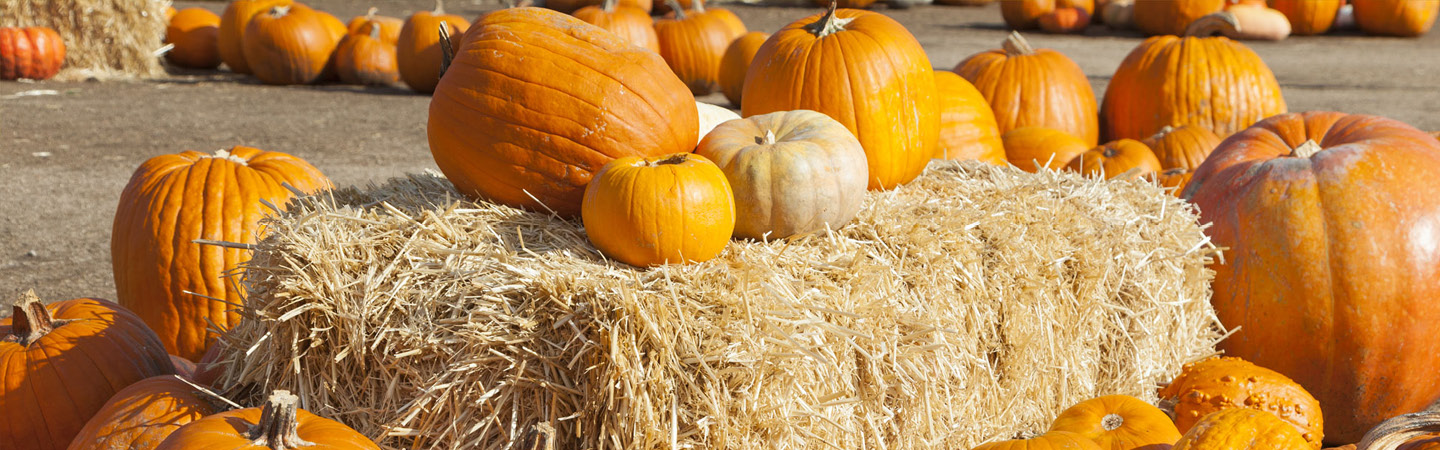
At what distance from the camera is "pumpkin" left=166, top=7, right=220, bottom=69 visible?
12.3m

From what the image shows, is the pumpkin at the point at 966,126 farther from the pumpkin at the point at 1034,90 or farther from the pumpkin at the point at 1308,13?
the pumpkin at the point at 1308,13

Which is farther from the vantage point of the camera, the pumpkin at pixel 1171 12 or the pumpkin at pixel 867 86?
the pumpkin at pixel 1171 12

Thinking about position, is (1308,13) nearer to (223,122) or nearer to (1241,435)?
(223,122)

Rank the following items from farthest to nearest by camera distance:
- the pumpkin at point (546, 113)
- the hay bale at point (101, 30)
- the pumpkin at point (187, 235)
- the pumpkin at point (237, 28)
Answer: the pumpkin at point (237, 28)
the hay bale at point (101, 30)
the pumpkin at point (187, 235)
the pumpkin at point (546, 113)

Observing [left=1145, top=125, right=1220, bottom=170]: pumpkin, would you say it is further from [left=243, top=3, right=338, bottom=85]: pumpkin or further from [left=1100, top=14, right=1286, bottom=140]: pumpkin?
[left=243, top=3, right=338, bottom=85]: pumpkin

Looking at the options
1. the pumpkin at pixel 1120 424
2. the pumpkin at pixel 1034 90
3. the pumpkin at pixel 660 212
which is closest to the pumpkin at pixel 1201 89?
the pumpkin at pixel 1034 90

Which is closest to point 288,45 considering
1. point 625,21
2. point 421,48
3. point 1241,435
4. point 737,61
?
point 421,48

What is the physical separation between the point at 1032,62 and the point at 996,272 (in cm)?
337

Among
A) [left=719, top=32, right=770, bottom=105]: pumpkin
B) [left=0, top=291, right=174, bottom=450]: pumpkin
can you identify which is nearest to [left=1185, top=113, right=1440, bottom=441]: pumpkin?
[left=0, top=291, right=174, bottom=450]: pumpkin

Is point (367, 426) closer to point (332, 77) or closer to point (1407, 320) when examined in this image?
point (1407, 320)

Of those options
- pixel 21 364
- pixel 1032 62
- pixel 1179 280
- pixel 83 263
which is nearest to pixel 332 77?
pixel 83 263

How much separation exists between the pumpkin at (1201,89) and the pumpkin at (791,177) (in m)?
3.51

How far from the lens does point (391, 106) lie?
1010 cm

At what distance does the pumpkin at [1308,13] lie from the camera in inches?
572
